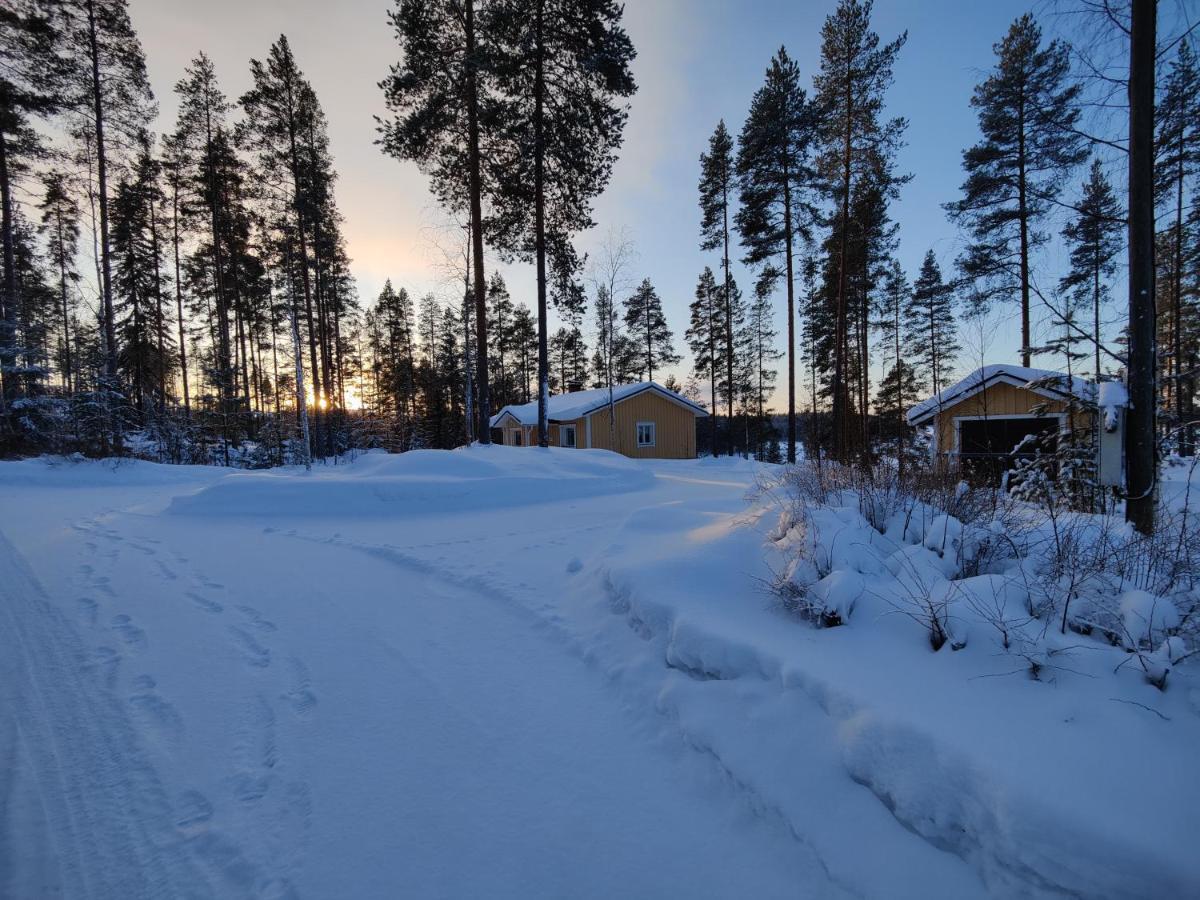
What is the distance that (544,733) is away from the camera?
2.49 metres

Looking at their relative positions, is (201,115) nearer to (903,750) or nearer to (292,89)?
(292,89)

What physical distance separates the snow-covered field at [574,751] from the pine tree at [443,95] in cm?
1022

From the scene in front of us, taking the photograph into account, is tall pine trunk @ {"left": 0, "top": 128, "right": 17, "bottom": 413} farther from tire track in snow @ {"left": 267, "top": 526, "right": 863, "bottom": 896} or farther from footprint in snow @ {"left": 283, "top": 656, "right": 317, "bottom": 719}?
footprint in snow @ {"left": 283, "top": 656, "right": 317, "bottom": 719}

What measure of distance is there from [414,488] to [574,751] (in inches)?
285

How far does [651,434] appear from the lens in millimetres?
25375

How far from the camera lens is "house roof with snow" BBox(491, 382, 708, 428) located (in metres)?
23.8

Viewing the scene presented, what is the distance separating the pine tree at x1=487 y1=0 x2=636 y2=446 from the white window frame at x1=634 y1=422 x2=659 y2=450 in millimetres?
11351

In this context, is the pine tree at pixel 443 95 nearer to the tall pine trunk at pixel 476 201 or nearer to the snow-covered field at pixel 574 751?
the tall pine trunk at pixel 476 201

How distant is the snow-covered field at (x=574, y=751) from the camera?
1636mm

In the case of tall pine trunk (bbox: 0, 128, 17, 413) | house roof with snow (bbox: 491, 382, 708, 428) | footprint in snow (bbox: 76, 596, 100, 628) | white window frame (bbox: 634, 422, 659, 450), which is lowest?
footprint in snow (bbox: 76, 596, 100, 628)

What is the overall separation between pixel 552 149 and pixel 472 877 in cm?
1512

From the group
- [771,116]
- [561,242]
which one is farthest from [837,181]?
[561,242]

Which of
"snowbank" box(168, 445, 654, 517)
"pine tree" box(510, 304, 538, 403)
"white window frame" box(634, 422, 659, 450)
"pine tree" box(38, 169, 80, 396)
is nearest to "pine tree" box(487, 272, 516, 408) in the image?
"pine tree" box(510, 304, 538, 403)

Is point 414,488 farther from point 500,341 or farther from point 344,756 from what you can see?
point 500,341
